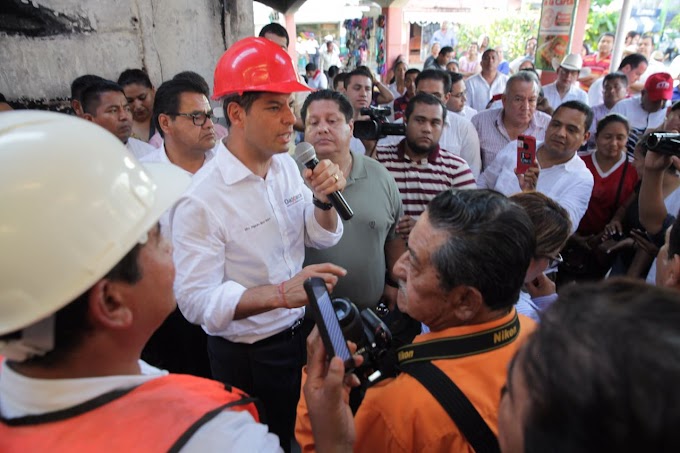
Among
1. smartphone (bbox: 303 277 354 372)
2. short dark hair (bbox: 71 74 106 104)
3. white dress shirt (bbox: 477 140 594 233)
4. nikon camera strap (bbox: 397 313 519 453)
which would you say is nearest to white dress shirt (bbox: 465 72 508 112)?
→ white dress shirt (bbox: 477 140 594 233)

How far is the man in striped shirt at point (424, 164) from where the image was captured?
Answer: 3191 mm

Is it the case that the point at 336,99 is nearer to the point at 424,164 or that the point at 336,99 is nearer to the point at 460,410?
the point at 424,164

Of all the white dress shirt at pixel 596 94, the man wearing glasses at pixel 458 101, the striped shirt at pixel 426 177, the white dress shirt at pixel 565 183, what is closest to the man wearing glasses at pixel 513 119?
the white dress shirt at pixel 565 183

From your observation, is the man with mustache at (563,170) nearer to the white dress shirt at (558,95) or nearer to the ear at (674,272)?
the ear at (674,272)

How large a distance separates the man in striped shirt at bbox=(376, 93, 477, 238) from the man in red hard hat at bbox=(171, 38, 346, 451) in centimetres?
121

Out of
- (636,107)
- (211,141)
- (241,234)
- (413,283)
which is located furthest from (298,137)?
(413,283)

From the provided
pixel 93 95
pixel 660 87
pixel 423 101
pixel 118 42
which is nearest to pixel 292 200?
pixel 423 101

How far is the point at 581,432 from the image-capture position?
531 mm

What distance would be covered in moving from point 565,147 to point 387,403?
9.37 ft

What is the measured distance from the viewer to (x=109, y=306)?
91 centimetres

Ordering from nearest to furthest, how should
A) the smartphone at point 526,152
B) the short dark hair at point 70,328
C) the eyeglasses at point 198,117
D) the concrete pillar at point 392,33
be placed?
the short dark hair at point 70,328, the eyeglasses at point 198,117, the smartphone at point 526,152, the concrete pillar at point 392,33

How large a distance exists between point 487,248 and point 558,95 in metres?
6.18

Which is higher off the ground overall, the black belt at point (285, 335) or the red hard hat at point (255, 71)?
the red hard hat at point (255, 71)

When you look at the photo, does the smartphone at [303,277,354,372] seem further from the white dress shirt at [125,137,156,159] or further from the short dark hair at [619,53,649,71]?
the short dark hair at [619,53,649,71]
